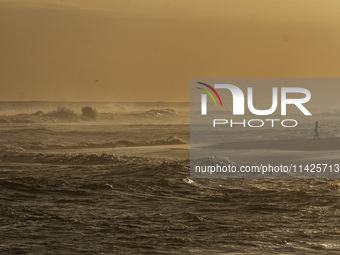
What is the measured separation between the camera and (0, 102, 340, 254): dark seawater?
29.7 feet

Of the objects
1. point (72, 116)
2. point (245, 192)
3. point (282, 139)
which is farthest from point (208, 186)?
point (72, 116)

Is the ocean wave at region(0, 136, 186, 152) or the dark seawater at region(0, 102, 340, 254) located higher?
the ocean wave at region(0, 136, 186, 152)

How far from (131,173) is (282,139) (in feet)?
56.1

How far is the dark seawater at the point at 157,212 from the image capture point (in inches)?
357

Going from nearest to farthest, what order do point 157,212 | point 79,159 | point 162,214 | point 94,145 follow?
point 162,214 → point 157,212 → point 79,159 → point 94,145

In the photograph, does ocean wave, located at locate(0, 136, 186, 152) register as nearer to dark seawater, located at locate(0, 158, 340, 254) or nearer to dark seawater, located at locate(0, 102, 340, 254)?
dark seawater, located at locate(0, 102, 340, 254)

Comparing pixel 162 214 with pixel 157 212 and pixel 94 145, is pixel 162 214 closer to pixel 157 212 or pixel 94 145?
pixel 157 212

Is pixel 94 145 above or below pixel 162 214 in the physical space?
above

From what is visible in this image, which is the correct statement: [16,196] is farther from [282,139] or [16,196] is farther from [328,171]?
[282,139]

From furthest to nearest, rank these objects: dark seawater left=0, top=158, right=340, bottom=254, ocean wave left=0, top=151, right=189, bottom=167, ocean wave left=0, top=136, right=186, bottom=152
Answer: ocean wave left=0, top=136, right=186, bottom=152 < ocean wave left=0, top=151, right=189, bottom=167 < dark seawater left=0, top=158, right=340, bottom=254

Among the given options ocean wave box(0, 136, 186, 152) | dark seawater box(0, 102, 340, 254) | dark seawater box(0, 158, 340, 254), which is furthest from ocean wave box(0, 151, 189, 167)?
ocean wave box(0, 136, 186, 152)

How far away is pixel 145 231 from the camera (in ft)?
32.7

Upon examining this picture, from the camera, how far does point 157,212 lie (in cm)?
1158

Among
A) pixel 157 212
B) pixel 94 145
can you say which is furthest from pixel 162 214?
pixel 94 145
